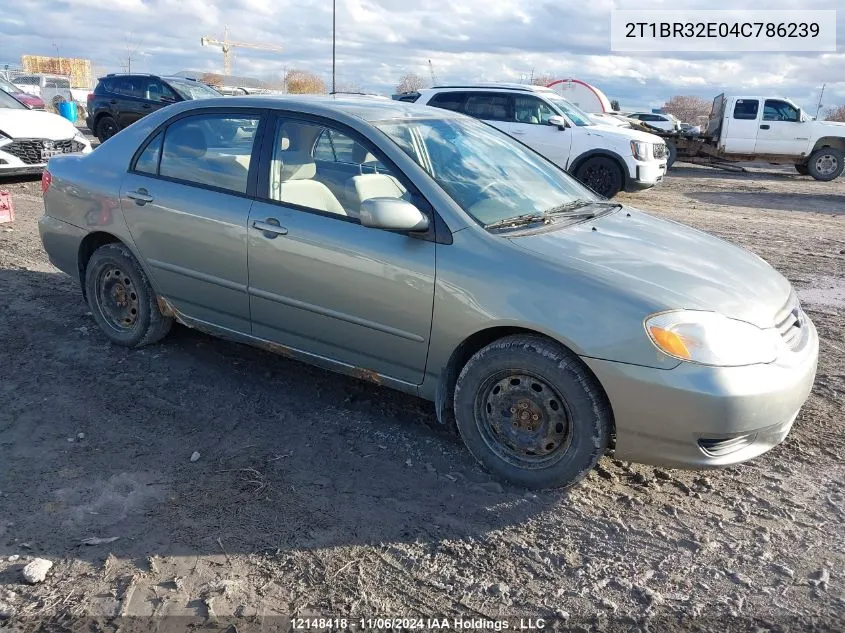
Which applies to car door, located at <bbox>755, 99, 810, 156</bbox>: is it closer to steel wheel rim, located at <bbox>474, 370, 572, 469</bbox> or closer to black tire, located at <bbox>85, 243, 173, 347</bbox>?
black tire, located at <bbox>85, 243, 173, 347</bbox>

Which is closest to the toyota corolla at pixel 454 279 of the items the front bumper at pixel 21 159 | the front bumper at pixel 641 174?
the front bumper at pixel 21 159

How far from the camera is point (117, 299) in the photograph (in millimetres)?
4730

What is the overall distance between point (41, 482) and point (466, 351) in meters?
→ 2.03

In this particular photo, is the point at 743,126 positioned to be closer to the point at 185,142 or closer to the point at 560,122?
the point at 560,122

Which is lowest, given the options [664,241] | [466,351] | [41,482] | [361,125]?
[41,482]

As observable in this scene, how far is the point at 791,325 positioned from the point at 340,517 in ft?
7.27

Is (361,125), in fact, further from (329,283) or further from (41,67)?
(41,67)

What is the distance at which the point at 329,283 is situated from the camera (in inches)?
142

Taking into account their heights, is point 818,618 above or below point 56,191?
below

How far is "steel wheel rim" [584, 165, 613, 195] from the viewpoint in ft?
41.3

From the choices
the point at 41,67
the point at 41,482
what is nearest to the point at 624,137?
the point at 41,482

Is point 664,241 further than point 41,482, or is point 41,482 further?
point 664,241

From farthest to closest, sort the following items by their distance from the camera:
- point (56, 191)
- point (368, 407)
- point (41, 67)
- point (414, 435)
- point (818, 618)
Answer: point (41, 67) < point (56, 191) < point (368, 407) < point (414, 435) < point (818, 618)

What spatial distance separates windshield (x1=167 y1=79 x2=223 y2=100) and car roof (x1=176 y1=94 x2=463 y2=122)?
13.2 metres
